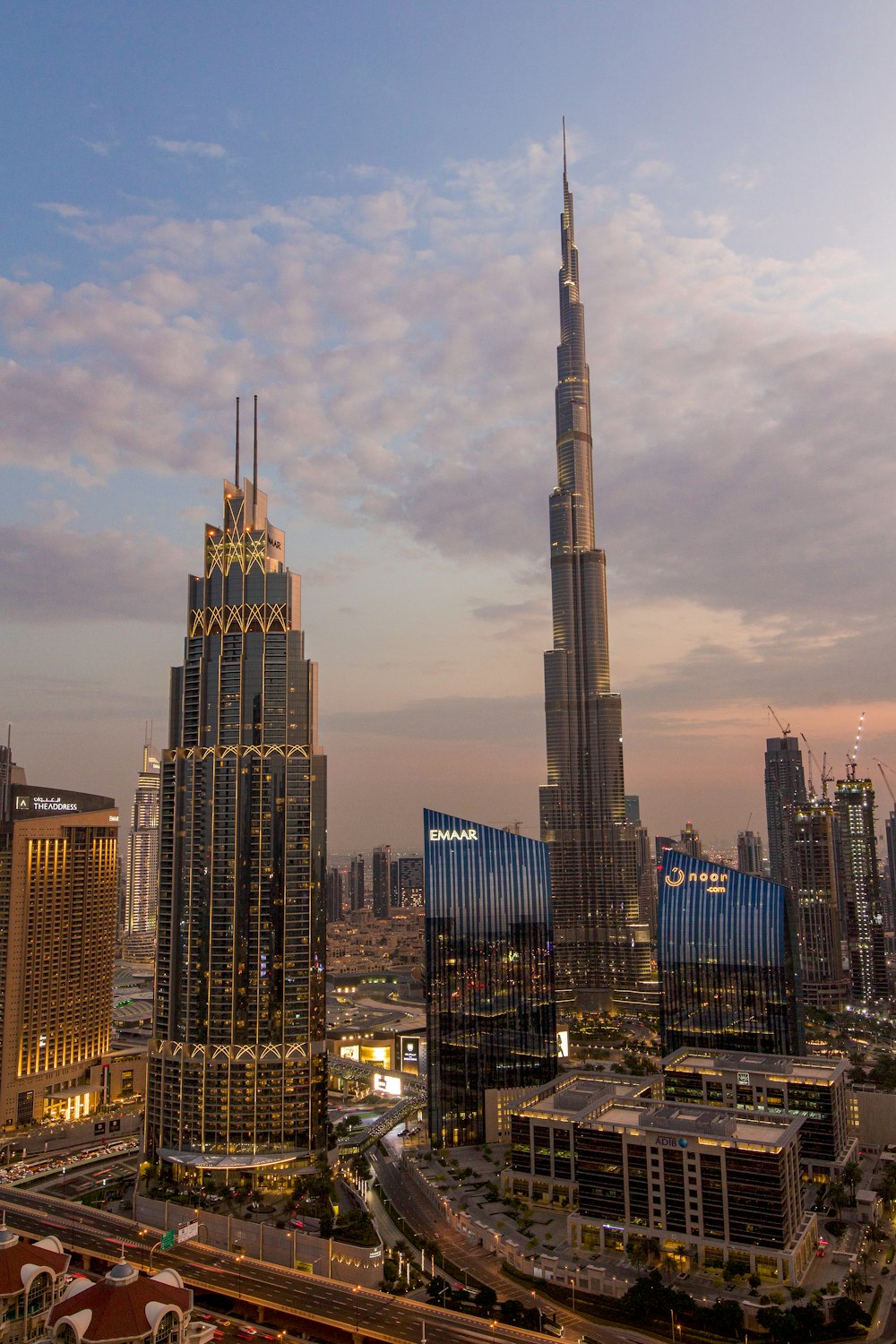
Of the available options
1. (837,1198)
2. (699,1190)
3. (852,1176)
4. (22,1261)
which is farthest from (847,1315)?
(22,1261)

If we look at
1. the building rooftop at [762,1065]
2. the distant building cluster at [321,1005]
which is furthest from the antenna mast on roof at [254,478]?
the building rooftop at [762,1065]

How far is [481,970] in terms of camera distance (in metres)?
170

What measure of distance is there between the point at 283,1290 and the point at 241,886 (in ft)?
218

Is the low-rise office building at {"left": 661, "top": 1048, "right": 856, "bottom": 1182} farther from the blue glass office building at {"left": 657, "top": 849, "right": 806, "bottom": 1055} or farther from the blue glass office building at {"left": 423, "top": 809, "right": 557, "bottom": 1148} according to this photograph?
the blue glass office building at {"left": 423, "top": 809, "right": 557, "bottom": 1148}

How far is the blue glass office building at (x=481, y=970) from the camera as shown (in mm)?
163000

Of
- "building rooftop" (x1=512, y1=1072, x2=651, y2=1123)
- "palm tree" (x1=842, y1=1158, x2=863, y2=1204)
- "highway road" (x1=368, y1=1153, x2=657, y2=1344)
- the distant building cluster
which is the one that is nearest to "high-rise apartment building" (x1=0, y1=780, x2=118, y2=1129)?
the distant building cluster

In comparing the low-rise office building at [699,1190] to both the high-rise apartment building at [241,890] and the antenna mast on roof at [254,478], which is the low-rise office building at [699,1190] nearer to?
the high-rise apartment building at [241,890]

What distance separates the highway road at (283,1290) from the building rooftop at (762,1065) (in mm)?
71581

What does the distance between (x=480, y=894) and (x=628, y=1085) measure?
39.9m

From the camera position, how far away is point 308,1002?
518 feet

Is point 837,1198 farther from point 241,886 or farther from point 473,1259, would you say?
point 241,886

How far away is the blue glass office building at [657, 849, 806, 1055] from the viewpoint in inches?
7082

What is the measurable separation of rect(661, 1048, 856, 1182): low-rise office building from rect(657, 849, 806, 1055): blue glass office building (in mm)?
18203

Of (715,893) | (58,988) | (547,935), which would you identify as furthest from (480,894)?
A: (58,988)
